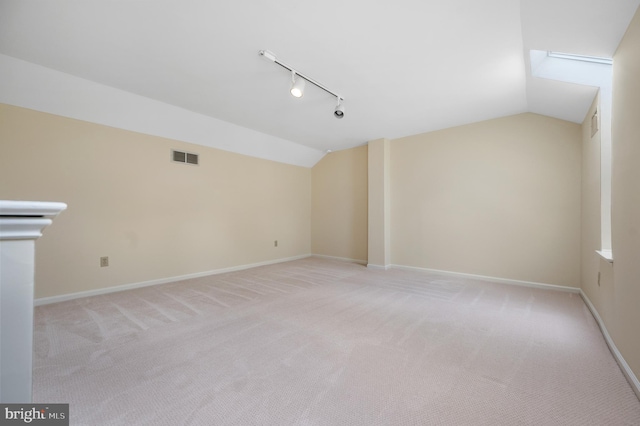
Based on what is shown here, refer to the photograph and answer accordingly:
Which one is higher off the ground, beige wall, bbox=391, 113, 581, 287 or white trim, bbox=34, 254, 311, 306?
beige wall, bbox=391, 113, 581, 287

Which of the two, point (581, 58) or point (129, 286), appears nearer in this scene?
Answer: point (581, 58)

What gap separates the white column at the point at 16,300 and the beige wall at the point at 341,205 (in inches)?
209

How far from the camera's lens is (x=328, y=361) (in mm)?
1847

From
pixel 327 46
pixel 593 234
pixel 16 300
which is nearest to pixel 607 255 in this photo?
pixel 593 234

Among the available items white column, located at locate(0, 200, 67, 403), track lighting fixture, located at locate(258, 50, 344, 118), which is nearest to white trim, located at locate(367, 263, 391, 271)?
track lighting fixture, located at locate(258, 50, 344, 118)

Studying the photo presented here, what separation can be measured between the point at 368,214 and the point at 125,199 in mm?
4079

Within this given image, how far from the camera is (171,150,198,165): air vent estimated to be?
4.06m

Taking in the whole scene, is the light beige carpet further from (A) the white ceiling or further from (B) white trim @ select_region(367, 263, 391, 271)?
(A) the white ceiling

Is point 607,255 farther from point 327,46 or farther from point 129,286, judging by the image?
point 129,286

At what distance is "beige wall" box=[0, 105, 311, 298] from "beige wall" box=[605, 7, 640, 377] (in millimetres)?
4878

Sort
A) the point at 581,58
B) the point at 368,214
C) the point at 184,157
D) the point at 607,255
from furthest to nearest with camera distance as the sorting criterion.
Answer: the point at 368,214
the point at 184,157
the point at 581,58
the point at 607,255

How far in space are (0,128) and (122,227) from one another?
154 centimetres

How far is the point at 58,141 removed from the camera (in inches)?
121

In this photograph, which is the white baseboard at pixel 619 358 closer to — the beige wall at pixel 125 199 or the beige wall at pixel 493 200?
the beige wall at pixel 493 200
